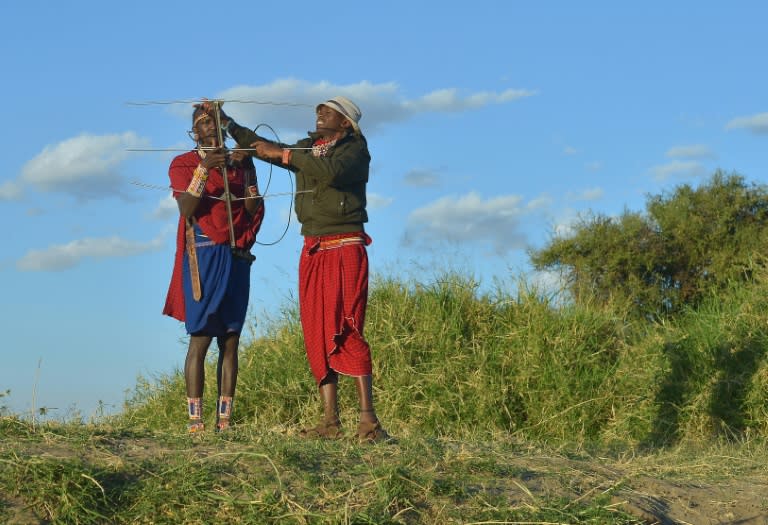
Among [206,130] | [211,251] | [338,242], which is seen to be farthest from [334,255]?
[206,130]

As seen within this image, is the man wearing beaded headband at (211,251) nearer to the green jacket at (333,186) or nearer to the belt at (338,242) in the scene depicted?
the green jacket at (333,186)

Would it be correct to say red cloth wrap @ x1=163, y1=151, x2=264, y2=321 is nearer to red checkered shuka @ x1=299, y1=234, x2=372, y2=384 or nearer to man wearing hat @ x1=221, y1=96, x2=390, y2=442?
man wearing hat @ x1=221, y1=96, x2=390, y2=442

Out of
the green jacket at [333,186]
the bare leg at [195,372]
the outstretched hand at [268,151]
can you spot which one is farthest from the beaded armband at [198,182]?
the bare leg at [195,372]

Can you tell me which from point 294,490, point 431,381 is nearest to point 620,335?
point 431,381

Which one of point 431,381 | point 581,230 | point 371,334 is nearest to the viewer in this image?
point 431,381

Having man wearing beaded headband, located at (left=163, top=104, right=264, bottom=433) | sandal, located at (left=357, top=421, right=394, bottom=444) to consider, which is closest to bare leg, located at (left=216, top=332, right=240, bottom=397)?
man wearing beaded headband, located at (left=163, top=104, right=264, bottom=433)

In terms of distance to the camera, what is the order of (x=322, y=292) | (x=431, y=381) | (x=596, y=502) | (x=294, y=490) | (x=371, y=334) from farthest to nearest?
(x=371, y=334)
(x=431, y=381)
(x=322, y=292)
(x=596, y=502)
(x=294, y=490)

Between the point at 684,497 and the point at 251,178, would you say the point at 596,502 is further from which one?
the point at 251,178

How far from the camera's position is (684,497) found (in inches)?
218

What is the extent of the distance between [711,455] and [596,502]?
3678 millimetres

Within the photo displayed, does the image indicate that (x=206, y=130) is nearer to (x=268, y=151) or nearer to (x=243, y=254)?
(x=268, y=151)

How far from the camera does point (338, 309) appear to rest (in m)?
6.21

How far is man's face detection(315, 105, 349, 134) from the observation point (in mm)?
6375

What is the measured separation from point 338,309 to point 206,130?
1.53 m
